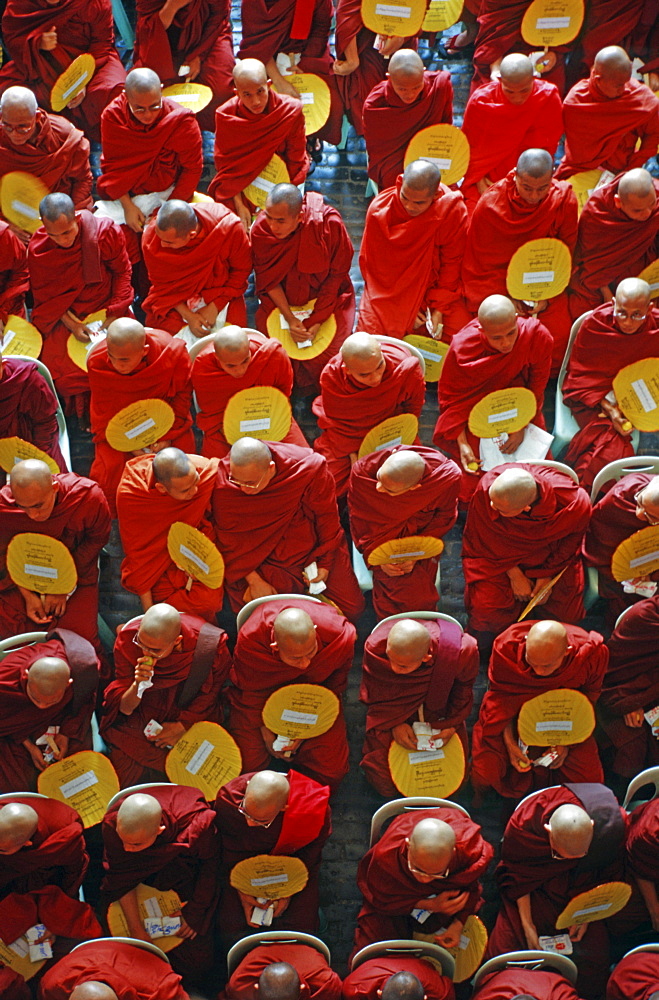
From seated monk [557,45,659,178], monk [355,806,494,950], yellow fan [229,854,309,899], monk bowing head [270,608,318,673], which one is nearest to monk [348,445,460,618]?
monk bowing head [270,608,318,673]

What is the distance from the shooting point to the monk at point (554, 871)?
5.79 meters

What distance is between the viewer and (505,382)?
22.3 feet

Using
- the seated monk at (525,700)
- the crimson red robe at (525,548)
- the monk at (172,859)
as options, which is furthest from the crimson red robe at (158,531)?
the seated monk at (525,700)

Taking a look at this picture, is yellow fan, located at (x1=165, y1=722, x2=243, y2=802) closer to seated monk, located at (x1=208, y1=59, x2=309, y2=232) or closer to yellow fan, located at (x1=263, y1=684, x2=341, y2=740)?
yellow fan, located at (x1=263, y1=684, x2=341, y2=740)

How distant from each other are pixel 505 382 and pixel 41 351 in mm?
2670

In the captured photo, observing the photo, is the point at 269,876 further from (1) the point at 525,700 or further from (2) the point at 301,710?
(1) the point at 525,700

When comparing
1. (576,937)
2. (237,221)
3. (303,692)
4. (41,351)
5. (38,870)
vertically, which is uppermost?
(237,221)

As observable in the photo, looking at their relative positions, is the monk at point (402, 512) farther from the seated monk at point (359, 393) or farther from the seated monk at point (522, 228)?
the seated monk at point (522, 228)

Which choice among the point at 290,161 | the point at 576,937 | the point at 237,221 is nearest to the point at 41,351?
the point at 237,221

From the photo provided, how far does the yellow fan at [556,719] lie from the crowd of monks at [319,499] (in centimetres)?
8

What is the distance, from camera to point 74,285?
7316 millimetres

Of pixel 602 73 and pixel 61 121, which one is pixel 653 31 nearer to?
pixel 602 73

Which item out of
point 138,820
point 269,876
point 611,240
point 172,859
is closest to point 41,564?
point 138,820

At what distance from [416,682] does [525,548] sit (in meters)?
0.87
